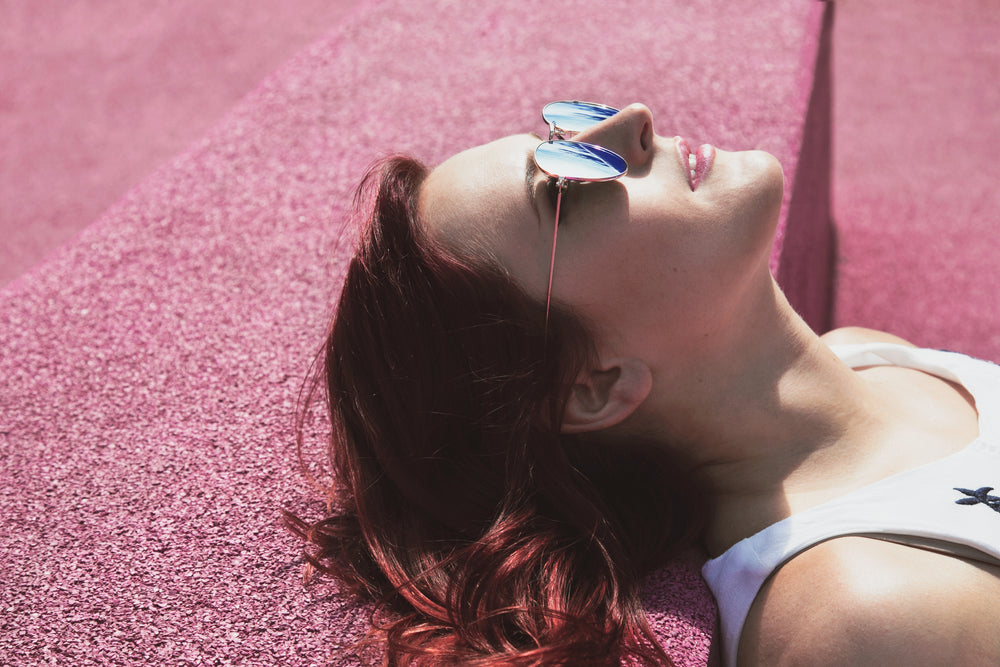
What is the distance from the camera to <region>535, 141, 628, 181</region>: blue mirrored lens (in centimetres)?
152

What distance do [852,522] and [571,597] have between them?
500 millimetres

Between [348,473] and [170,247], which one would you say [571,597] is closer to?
[348,473]

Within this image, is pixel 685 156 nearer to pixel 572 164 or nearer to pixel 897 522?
pixel 572 164

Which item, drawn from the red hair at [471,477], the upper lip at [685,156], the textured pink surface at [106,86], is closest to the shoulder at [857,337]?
the red hair at [471,477]

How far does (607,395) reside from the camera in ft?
5.48

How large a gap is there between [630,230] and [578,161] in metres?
0.15

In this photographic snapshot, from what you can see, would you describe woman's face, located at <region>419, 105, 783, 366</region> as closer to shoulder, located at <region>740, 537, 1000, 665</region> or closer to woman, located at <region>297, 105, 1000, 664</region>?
woman, located at <region>297, 105, 1000, 664</region>

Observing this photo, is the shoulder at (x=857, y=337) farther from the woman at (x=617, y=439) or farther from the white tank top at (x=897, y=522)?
the white tank top at (x=897, y=522)

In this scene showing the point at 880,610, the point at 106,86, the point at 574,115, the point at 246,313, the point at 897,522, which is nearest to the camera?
the point at 880,610

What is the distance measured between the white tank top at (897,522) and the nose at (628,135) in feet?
2.29

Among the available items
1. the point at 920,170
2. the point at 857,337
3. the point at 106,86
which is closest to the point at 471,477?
the point at 857,337

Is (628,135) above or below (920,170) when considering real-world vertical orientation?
above

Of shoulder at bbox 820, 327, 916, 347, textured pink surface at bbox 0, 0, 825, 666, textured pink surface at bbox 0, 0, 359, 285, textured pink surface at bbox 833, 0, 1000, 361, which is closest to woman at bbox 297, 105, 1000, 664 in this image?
textured pink surface at bbox 0, 0, 825, 666

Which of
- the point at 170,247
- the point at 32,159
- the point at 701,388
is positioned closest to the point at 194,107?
the point at 32,159
